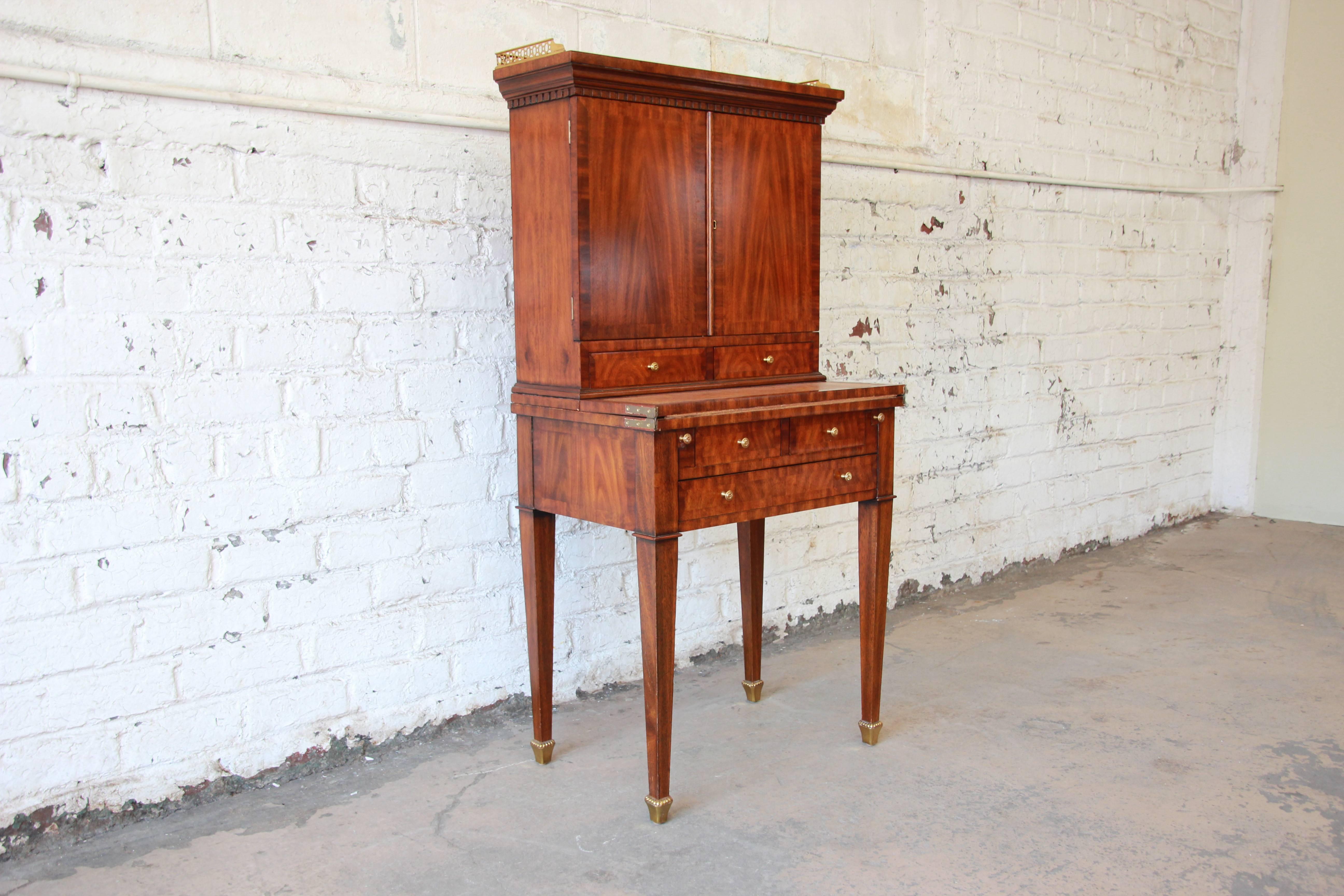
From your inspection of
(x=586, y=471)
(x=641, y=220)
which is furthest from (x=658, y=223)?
(x=586, y=471)

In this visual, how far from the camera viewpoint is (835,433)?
7.27 ft

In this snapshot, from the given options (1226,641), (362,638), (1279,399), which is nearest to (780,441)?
(362,638)

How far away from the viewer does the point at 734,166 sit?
7.37ft

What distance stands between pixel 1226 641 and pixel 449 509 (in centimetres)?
238

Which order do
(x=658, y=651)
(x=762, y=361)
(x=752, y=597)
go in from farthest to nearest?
(x=752, y=597), (x=762, y=361), (x=658, y=651)

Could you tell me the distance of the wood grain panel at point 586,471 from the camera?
1.98 meters

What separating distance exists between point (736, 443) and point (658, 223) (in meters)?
0.49

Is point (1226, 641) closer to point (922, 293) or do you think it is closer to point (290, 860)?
point (922, 293)

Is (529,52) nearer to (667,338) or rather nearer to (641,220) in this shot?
(641,220)

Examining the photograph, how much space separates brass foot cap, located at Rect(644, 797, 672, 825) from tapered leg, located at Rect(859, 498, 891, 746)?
1.94ft

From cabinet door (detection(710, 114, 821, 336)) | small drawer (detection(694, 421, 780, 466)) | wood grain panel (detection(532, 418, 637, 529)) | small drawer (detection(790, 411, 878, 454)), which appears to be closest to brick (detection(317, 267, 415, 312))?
wood grain panel (detection(532, 418, 637, 529))

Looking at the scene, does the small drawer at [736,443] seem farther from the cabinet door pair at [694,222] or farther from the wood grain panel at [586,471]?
the cabinet door pair at [694,222]

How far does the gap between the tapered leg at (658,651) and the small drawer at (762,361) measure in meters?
0.48

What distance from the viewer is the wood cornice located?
2.00 metres
